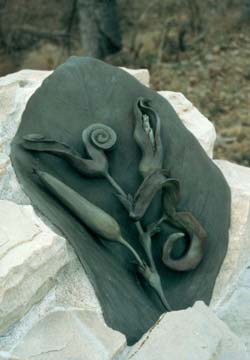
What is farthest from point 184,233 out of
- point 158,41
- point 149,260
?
point 158,41

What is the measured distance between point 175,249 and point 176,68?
3836mm

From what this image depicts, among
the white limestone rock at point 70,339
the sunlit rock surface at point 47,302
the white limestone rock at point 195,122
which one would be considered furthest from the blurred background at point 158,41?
the white limestone rock at point 70,339

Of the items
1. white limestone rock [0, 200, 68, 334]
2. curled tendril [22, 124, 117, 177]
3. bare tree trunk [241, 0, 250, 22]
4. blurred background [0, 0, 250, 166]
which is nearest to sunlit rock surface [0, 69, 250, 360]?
white limestone rock [0, 200, 68, 334]

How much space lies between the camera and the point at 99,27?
6.12m

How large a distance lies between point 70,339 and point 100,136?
0.67 metres

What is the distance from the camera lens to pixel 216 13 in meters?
6.82

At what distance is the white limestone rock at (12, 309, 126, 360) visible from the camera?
6.73ft

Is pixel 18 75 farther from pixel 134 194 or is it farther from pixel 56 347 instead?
pixel 56 347

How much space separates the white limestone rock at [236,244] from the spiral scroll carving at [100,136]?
48 centimetres

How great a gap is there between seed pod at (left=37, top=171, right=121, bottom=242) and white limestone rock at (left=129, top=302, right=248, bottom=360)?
13.2 inches

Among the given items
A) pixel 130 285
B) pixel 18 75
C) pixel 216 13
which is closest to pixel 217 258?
pixel 130 285

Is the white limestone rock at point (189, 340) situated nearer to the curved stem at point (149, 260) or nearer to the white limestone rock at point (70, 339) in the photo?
the white limestone rock at point (70, 339)

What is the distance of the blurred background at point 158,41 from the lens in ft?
19.2

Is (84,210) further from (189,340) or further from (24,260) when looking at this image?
(189,340)
